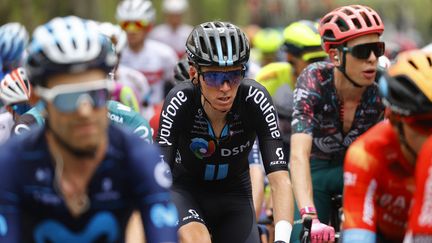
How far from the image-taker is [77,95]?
5.23 m

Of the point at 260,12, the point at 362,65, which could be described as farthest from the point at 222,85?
the point at 260,12

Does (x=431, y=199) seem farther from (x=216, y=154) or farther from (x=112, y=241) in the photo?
(x=216, y=154)

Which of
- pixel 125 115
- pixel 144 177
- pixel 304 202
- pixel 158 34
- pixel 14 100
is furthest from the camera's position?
pixel 158 34

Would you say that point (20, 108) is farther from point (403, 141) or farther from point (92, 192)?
point (403, 141)

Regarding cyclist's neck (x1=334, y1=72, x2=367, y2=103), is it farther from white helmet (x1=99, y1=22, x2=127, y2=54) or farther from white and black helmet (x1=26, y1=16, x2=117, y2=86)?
white helmet (x1=99, y1=22, x2=127, y2=54)

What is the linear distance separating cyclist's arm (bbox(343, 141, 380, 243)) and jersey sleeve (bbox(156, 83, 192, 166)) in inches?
89.4

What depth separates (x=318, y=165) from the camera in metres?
9.00

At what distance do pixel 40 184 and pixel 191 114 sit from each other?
8.54 feet

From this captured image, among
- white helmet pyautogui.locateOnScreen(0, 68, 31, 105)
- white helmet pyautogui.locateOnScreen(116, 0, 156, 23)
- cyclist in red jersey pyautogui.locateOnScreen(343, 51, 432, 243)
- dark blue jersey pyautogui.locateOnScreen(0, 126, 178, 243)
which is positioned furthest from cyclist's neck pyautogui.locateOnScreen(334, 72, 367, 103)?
white helmet pyautogui.locateOnScreen(116, 0, 156, 23)

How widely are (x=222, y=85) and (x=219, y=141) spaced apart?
0.55m

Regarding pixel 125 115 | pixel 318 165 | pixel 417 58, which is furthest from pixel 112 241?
pixel 318 165

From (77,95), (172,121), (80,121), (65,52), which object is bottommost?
(172,121)

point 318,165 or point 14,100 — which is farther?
point 14,100

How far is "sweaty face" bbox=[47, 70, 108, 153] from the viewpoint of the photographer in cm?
520
